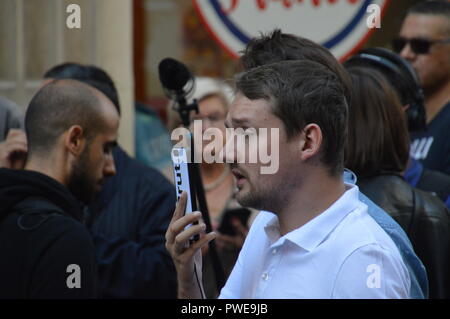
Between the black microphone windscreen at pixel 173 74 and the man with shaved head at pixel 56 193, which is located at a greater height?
the black microphone windscreen at pixel 173 74

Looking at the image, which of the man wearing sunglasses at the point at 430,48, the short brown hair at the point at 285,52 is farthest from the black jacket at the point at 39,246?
the man wearing sunglasses at the point at 430,48

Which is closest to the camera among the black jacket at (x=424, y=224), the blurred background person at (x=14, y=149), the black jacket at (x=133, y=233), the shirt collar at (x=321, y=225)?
the shirt collar at (x=321, y=225)

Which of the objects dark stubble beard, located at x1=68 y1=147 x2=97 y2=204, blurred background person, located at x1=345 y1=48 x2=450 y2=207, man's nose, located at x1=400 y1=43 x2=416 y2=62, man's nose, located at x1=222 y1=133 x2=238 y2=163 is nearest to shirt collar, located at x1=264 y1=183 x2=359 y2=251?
man's nose, located at x1=222 y1=133 x2=238 y2=163

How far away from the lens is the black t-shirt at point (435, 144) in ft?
13.4

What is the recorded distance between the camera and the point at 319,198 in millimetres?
2266

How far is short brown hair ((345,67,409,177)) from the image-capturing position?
305 centimetres

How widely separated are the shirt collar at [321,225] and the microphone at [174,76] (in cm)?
132

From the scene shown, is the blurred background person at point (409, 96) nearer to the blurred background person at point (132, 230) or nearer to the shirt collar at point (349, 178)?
the shirt collar at point (349, 178)

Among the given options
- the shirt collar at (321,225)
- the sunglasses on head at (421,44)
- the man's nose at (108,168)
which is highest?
the sunglasses on head at (421,44)

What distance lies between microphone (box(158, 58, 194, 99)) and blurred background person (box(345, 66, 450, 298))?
0.69m

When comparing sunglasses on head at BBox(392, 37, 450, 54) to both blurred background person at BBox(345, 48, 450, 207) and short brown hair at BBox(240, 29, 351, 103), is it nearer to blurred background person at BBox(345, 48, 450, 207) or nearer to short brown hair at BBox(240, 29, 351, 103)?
blurred background person at BBox(345, 48, 450, 207)

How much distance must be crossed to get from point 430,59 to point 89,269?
2.39 meters

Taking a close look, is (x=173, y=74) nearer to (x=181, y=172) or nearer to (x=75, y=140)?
(x=75, y=140)
